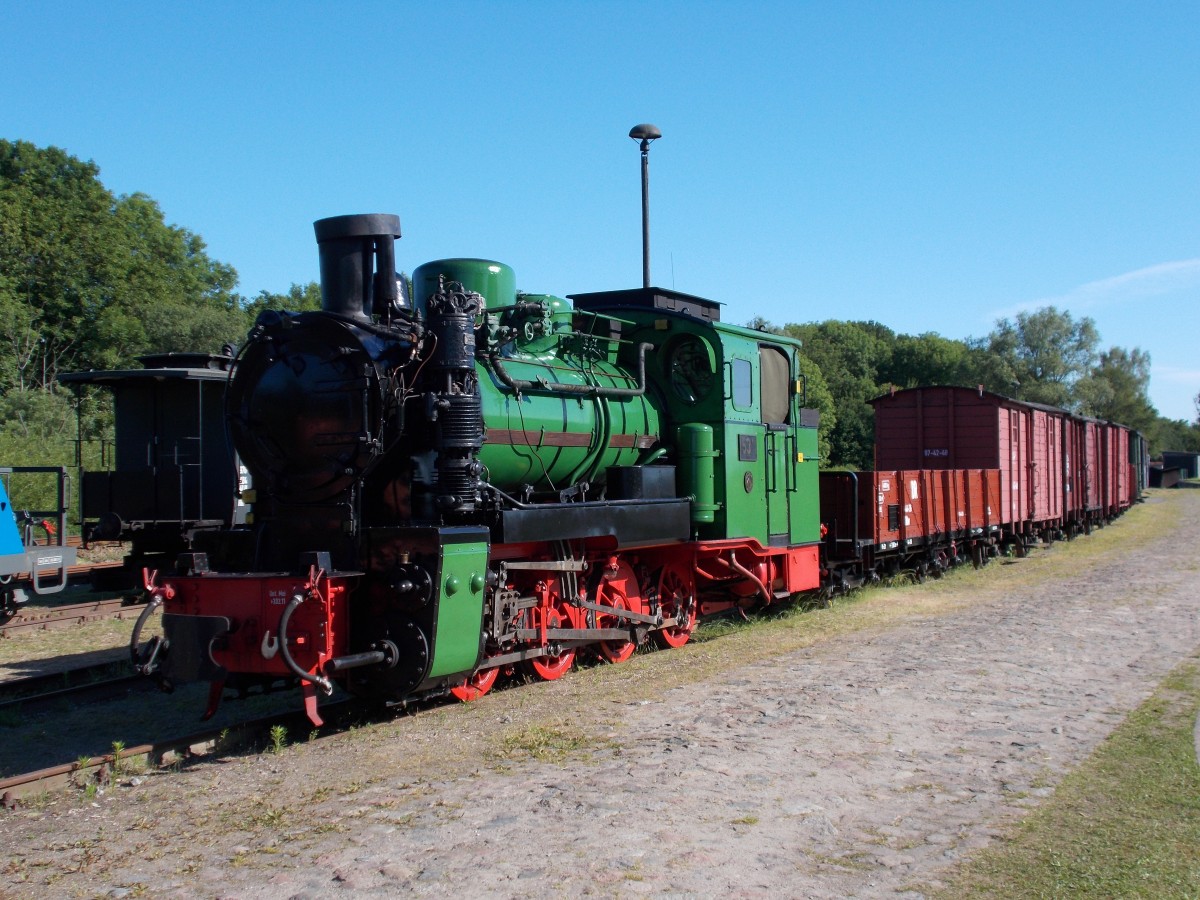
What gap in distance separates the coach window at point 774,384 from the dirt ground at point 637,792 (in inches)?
121

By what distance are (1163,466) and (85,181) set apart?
67764 millimetres

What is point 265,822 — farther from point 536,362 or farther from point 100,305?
point 100,305

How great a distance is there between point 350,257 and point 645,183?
9069 millimetres

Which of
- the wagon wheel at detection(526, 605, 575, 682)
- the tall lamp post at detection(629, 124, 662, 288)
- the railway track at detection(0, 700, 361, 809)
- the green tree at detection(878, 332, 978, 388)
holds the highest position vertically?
the green tree at detection(878, 332, 978, 388)

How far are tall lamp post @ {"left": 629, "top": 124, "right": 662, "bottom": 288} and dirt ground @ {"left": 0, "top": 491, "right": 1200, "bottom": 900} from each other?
7.63 metres

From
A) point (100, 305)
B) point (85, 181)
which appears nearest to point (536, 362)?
point (100, 305)

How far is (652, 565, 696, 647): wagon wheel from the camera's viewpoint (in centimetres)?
1087

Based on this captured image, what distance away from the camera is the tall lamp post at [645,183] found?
15.8 meters

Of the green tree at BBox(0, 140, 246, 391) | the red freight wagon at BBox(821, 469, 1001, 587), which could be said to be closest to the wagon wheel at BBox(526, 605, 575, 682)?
the red freight wagon at BBox(821, 469, 1001, 587)

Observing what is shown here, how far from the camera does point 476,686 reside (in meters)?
8.48

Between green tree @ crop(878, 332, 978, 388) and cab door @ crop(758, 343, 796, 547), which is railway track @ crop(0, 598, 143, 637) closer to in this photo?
cab door @ crop(758, 343, 796, 547)

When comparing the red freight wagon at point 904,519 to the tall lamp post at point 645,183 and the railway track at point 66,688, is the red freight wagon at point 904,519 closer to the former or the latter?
the tall lamp post at point 645,183

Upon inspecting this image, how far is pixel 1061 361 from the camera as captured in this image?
72438mm

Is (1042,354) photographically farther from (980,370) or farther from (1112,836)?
(1112,836)
